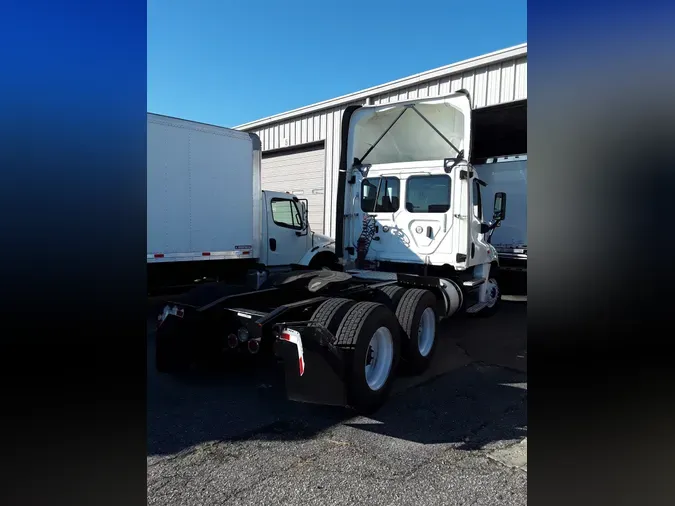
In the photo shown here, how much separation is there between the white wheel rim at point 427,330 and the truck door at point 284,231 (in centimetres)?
510

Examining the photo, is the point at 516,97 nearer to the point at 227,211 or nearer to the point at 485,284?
the point at 485,284

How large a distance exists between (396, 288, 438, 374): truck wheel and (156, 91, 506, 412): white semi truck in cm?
1

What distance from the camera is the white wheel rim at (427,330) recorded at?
5.71 metres

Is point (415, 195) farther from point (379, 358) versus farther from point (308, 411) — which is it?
point (308, 411)

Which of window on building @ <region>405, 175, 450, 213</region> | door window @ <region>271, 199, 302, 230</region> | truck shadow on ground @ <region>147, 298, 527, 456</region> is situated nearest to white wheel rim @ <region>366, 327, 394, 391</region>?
truck shadow on ground @ <region>147, 298, 527, 456</region>

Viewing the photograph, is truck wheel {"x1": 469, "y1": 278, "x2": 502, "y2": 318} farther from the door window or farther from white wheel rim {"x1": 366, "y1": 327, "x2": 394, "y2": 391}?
the door window

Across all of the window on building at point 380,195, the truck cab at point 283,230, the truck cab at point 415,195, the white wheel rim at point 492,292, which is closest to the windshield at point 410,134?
the truck cab at point 415,195

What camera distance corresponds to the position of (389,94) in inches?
517

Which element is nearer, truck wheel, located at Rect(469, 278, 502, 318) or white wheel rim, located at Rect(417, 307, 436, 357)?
white wheel rim, located at Rect(417, 307, 436, 357)

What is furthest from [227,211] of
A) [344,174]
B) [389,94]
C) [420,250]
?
[389,94]

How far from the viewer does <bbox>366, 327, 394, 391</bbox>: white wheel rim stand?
4434 millimetres

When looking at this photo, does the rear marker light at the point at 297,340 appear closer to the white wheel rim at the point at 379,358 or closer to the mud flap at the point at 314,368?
the mud flap at the point at 314,368
